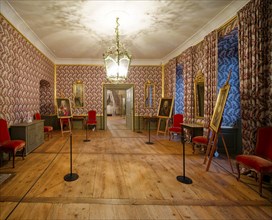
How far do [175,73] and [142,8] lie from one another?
422 centimetres

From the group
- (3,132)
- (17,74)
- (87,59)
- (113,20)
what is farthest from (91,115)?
(113,20)

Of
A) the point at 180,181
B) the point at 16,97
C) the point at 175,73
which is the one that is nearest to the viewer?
the point at 180,181

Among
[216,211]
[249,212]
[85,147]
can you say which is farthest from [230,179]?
[85,147]

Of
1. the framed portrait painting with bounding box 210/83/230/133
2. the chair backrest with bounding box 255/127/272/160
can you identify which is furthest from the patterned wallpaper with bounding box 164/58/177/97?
the chair backrest with bounding box 255/127/272/160

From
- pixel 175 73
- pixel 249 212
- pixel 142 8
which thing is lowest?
pixel 249 212

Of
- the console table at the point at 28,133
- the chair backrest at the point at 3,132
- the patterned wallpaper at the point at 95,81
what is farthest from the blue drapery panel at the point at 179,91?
the chair backrest at the point at 3,132

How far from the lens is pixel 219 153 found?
5363 mm

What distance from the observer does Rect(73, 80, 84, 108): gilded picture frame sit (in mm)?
9477

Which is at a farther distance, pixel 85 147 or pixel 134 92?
pixel 134 92

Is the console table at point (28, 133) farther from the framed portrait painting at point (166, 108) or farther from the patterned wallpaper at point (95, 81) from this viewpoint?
the framed portrait painting at point (166, 108)

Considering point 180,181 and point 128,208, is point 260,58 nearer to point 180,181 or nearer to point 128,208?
point 180,181

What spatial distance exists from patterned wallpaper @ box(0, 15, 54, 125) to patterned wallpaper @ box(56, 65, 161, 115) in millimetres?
2145

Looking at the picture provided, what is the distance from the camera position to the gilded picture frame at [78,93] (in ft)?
31.1

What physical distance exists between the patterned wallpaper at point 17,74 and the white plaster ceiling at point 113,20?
66 cm
